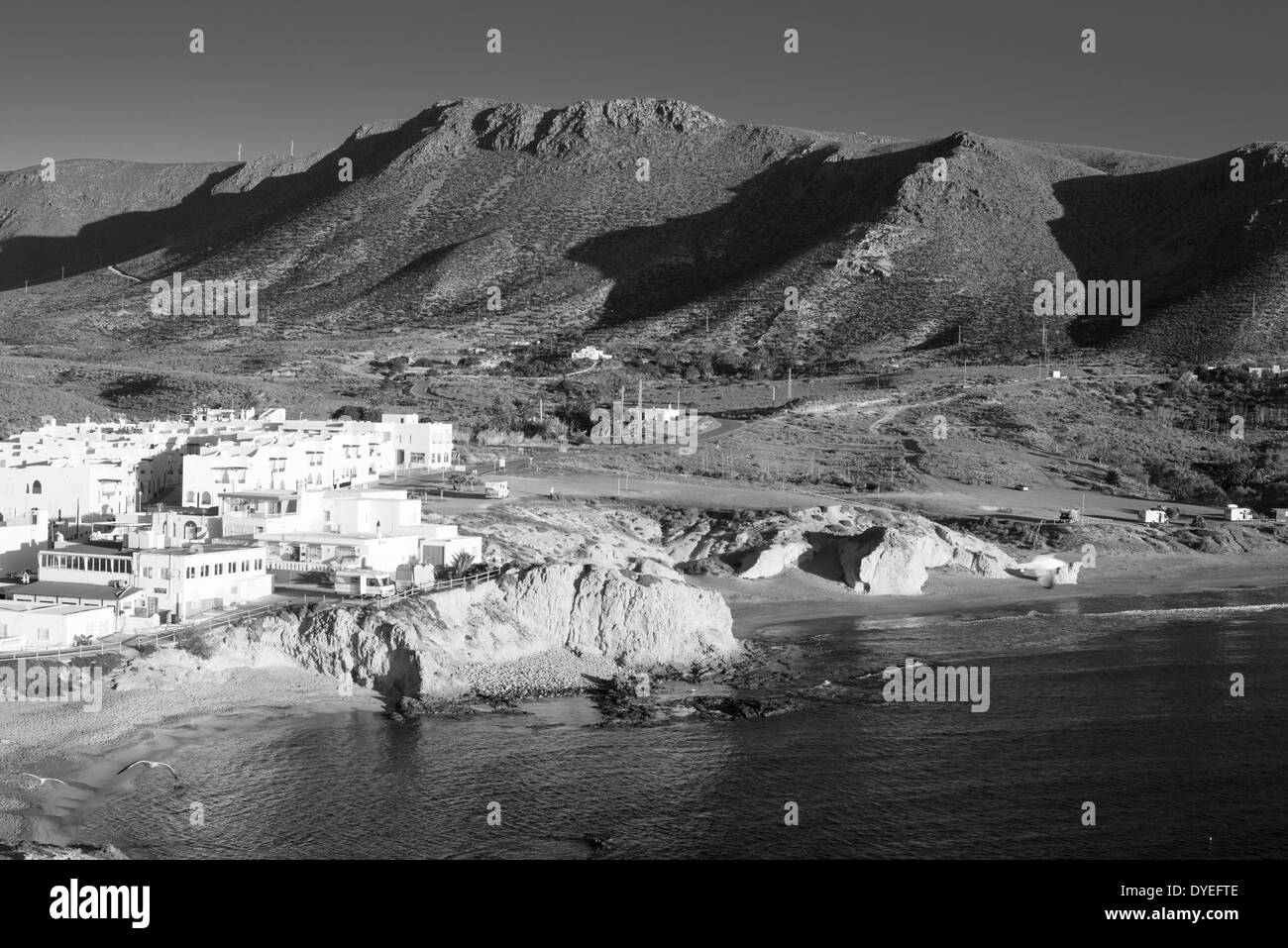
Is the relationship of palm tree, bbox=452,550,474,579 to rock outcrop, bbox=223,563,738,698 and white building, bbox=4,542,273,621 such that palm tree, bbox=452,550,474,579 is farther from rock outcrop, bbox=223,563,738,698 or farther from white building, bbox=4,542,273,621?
white building, bbox=4,542,273,621

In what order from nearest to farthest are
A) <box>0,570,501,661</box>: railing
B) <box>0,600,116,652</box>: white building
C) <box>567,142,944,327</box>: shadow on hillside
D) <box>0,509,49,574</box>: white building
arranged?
Answer: <box>0,570,501,661</box>: railing → <box>0,600,116,652</box>: white building → <box>0,509,49,574</box>: white building → <box>567,142,944,327</box>: shadow on hillside

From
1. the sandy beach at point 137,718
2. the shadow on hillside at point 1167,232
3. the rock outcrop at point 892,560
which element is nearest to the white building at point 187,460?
the sandy beach at point 137,718

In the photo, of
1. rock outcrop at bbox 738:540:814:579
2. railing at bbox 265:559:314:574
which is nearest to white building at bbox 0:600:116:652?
railing at bbox 265:559:314:574

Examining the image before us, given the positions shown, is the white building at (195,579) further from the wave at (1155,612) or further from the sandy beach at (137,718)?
the wave at (1155,612)

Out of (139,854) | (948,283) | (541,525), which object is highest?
(948,283)

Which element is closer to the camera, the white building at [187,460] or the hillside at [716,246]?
the white building at [187,460]
